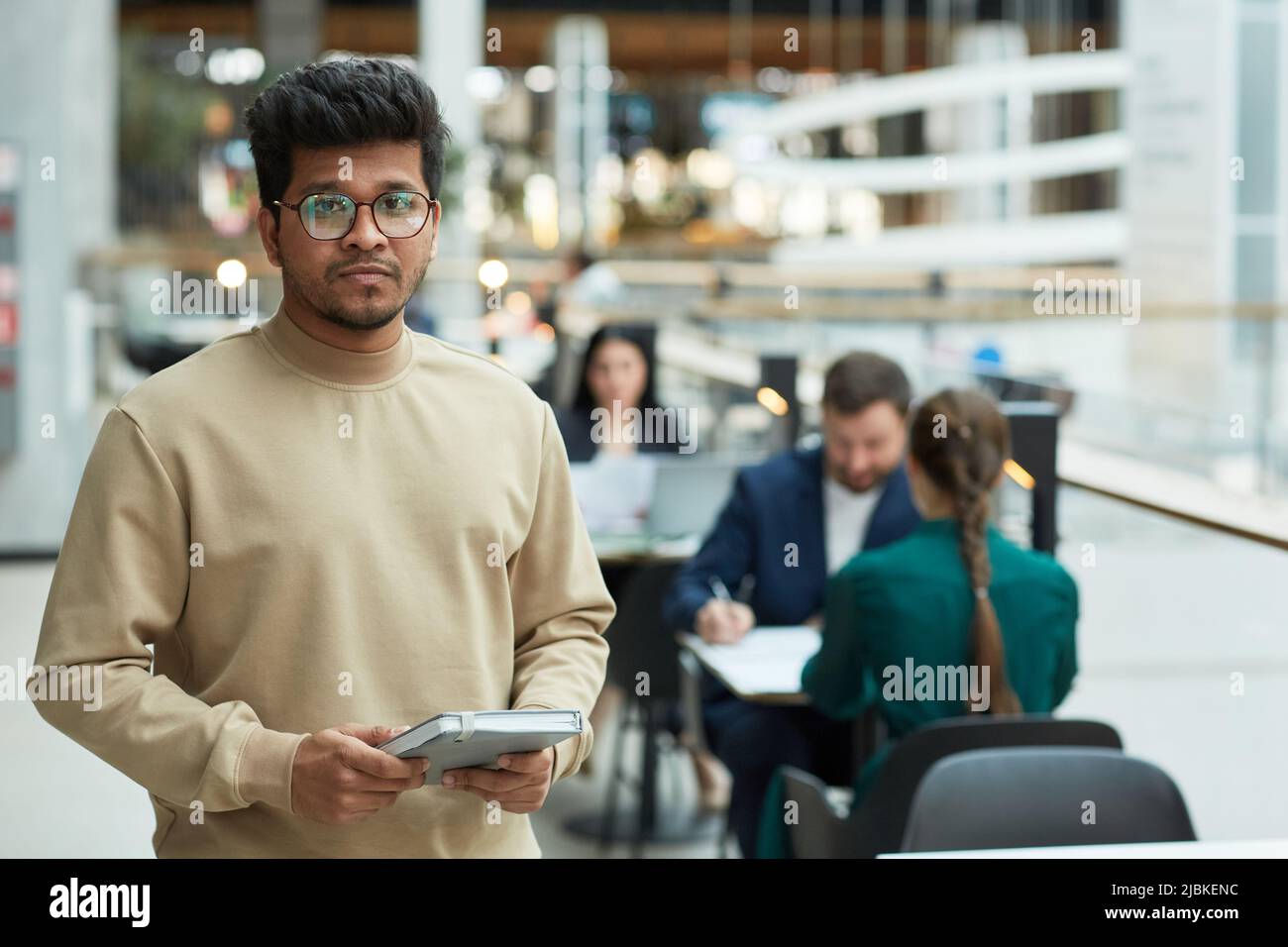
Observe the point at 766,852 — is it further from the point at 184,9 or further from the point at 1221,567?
the point at 184,9

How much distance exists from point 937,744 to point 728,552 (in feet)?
3.99

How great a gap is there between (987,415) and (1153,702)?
146cm

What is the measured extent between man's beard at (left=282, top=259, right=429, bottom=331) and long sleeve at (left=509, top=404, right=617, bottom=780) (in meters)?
0.22

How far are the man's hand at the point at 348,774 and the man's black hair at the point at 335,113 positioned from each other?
51 cm

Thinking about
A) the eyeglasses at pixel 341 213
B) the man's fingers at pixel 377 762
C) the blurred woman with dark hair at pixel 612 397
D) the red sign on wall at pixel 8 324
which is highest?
the red sign on wall at pixel 8 324

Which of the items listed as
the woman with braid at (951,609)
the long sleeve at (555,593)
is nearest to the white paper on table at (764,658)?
the woman with braid at (951,609)

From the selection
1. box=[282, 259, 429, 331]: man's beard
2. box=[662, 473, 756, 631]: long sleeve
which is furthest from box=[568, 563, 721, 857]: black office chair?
box=[282, 259, 429, 331]: man's beard

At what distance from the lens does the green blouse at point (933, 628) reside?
2734 millimetres

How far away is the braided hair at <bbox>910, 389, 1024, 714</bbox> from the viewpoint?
2.73 m

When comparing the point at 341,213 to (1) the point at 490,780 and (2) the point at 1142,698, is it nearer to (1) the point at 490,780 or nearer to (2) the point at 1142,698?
(1) the point at 490,780

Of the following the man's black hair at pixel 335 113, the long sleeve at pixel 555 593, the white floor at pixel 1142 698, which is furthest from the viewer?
the white floor at pixel 1142 698

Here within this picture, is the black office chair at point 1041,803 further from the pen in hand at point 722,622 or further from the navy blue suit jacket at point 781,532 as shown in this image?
the navy blue suit jacket at point 781,532

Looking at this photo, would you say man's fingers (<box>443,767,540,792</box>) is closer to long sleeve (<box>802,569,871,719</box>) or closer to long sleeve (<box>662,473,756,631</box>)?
long sleeve (<box>802,569,871,719</box>)

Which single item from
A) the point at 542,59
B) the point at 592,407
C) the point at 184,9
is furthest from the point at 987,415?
the point at 542,59
